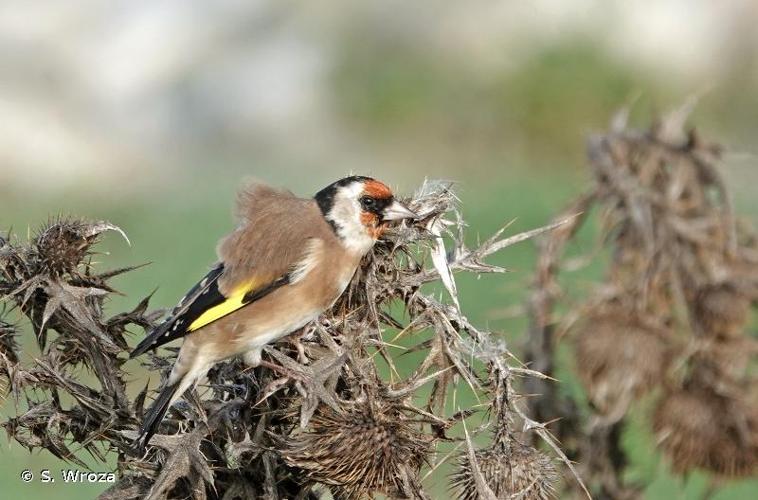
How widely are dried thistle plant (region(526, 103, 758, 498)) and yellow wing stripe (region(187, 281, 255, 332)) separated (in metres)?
1.70

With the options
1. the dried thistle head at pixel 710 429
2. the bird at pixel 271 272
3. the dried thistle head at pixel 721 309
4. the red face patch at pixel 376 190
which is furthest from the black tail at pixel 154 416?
the dried thistle head at pixel 721 309

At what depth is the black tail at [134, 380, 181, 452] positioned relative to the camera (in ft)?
12.1

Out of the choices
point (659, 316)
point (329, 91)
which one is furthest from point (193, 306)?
point (329, 91)

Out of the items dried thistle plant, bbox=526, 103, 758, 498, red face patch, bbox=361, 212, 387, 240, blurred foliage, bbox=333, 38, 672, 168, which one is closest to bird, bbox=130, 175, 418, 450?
red face patch, bbox=361, 212, 387, 240

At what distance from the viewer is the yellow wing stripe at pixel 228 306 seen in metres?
4.19

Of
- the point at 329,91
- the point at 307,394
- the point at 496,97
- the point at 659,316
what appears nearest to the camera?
the point at 307,394

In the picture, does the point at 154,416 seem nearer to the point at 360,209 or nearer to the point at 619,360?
the point at 360,209

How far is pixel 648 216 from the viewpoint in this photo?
18.6 feet

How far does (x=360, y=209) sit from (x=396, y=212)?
0.95ft

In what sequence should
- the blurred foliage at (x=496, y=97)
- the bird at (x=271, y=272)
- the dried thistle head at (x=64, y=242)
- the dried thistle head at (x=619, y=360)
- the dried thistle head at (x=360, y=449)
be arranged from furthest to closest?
the blurred foliage at (x=496, y=97)
the dried thistle head at (x=619, y=360)
the bird at (x=271, y=272)
the dried thistle head at (x=64, y=242)
the dried thistle head at (x=360, y=449)

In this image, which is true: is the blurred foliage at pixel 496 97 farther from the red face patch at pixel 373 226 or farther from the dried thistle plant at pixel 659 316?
the red face patch at pixel 373 226

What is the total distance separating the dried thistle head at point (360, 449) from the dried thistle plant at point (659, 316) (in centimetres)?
198

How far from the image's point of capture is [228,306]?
13.9ft

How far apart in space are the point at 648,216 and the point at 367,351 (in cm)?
225
